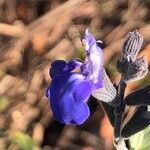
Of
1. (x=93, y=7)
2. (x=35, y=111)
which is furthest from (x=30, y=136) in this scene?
(x=93, y=7)

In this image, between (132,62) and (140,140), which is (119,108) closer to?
(132,62)

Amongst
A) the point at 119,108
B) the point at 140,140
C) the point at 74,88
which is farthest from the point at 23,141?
the point at 74,88

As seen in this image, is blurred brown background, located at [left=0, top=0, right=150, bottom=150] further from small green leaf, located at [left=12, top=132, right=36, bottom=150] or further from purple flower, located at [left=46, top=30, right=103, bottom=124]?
purple flower, located at [left=46, top=30, right=103, bottom=124]

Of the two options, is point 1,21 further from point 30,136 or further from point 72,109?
point 72,109

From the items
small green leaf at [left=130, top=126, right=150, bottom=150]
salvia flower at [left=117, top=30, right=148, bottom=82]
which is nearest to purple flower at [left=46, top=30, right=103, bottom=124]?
→ salvia flower at [left=117, top=30, right=148, bottom=82]

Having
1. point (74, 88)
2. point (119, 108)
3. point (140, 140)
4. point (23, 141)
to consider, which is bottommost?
point (23, 141)

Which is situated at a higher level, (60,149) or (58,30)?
(58,30)
